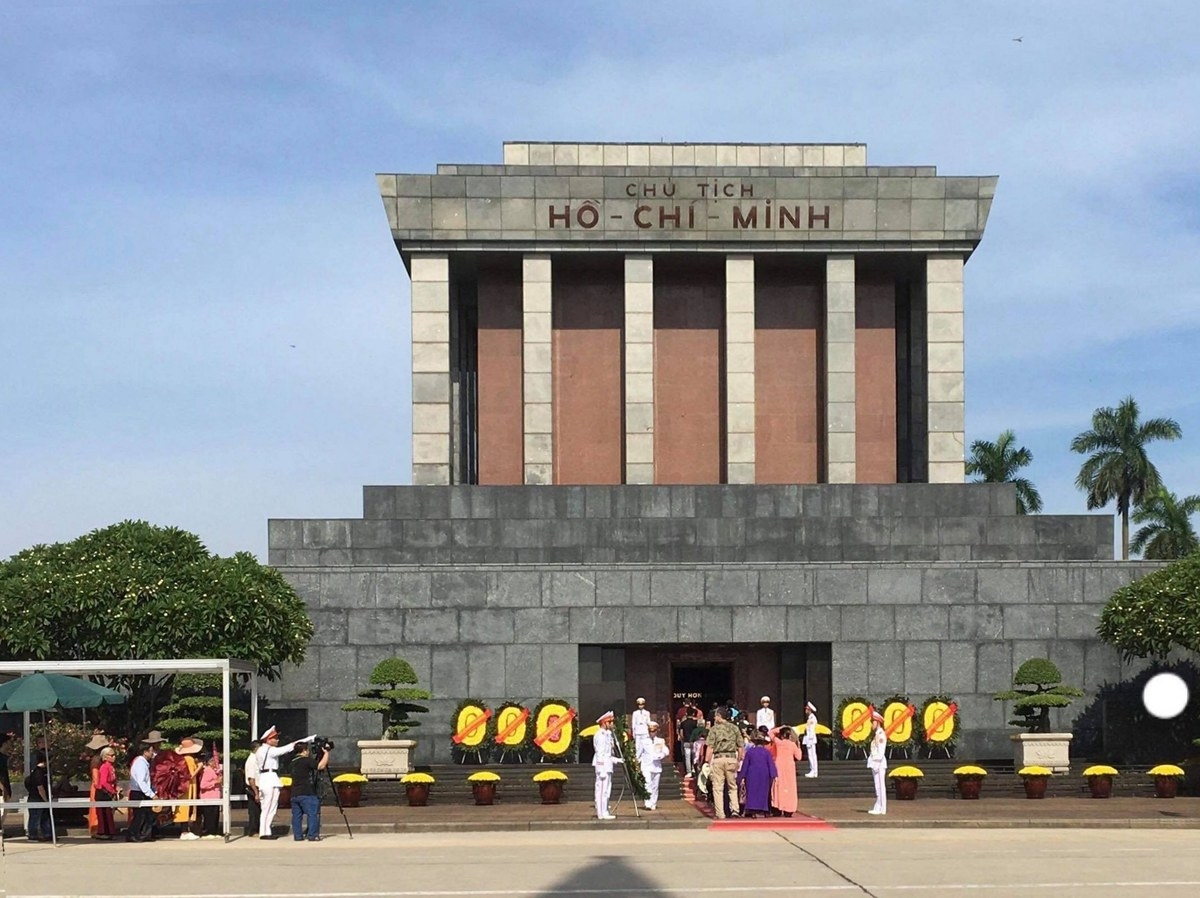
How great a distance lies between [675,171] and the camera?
47000 millimetres

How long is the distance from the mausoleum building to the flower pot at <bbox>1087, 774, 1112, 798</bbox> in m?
4.99

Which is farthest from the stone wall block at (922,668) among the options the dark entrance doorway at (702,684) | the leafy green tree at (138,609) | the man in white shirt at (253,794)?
the man in white shirt at (253,794)

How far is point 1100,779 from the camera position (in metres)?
33.2

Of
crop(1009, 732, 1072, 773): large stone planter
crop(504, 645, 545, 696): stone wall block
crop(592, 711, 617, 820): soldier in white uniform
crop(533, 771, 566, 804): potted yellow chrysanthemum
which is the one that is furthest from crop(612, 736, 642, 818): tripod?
crop(1009, 732, 1072, 773): large stone planter

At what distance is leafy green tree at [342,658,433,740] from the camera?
118 feet

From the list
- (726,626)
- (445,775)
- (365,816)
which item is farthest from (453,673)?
(365,816)

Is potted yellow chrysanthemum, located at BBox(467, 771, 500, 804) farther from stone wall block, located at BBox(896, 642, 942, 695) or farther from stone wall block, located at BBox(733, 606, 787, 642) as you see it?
stone wall block, located at BBox(896, 642, 942, 695)

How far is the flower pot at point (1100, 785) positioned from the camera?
33.2m

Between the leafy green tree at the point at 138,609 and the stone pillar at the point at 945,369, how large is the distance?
19502 mm

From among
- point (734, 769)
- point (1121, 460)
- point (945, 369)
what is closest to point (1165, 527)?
point (1121, 460)

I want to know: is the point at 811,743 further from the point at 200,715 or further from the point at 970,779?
the point at 200,715

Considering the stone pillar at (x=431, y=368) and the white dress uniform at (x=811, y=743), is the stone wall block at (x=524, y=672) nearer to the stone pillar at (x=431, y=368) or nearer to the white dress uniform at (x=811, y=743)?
the white dress uniform at (x=811, y=743)

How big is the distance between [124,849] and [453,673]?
14388 millimetres

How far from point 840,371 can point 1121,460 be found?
50.1 metres
